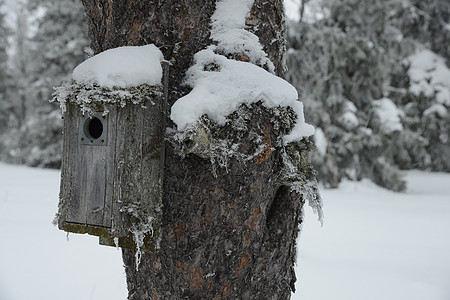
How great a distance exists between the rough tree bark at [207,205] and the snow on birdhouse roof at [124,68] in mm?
95

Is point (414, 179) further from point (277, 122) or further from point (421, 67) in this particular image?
point (277, 122)

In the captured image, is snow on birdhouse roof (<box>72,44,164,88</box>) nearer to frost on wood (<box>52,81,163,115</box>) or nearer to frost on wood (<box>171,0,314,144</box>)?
frost on wood (<box>52,81,163,115</box>)

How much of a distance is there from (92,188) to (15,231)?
3.09 meters

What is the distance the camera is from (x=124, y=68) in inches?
53.9

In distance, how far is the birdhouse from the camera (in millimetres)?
1367

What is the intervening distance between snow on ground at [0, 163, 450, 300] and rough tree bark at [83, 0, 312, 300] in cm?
158

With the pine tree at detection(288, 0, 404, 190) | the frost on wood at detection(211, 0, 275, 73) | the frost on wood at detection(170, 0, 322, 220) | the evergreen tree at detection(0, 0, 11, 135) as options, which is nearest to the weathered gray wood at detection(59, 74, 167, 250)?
the frost on wood at detection(170, 0, 322, 220)

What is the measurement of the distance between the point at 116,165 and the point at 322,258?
274cm

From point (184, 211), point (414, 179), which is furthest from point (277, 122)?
point (414, 179)

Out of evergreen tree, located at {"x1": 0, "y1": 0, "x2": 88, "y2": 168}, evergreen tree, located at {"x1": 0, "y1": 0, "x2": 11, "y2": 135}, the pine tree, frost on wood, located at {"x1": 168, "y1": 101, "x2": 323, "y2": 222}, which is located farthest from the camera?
evergreen tree, located at {"x1": 0, "y1": 0, "x2": 11, "y2": 135}

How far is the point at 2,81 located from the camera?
1778 centimetres

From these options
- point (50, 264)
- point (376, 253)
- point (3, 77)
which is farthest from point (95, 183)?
point (3, 77)

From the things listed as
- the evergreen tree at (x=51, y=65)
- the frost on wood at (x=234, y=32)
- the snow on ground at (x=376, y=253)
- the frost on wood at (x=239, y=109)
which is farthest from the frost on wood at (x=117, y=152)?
A: the evergreen tree at (x=51, y=65)

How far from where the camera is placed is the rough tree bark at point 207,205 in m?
1.43
